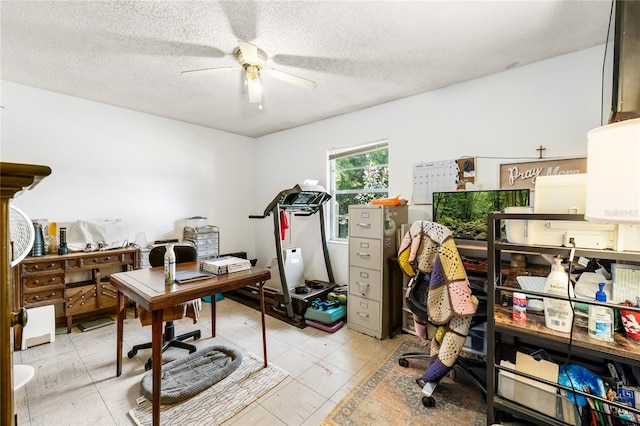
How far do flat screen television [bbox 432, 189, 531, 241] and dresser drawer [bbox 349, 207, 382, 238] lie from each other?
675 millimetres

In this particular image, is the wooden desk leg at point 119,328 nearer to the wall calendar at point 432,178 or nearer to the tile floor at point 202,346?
the tile floor at point 202,346

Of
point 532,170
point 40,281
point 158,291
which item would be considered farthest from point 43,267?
point 532,170

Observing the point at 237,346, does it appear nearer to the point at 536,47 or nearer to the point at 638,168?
the point at 638,168

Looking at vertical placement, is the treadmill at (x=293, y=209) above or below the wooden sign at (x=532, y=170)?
below

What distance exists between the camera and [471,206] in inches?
109

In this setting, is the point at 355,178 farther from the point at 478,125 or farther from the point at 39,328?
the point at 39,328

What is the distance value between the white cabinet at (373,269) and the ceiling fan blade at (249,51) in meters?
1.73

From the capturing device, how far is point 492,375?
1440mm

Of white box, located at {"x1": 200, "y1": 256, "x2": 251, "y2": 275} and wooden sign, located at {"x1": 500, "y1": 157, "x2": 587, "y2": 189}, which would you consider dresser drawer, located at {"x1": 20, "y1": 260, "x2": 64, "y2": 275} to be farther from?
wooden sign, located at {"x1": 500, "y1": 157, "x2": 587, "y2": 189}

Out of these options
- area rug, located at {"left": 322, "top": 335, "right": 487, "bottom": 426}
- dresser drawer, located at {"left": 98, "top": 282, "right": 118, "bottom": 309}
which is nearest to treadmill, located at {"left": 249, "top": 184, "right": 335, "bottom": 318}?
area rug, located at {"left": 322, "top": 335, "right": 487, "bottom": 426}

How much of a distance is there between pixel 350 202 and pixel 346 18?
8.41ft

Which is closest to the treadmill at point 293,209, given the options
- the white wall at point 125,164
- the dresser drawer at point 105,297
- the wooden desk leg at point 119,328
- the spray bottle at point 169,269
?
the spray bottle at point 169,269

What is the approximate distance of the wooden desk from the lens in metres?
1.63

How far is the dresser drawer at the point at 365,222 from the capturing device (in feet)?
9.40
